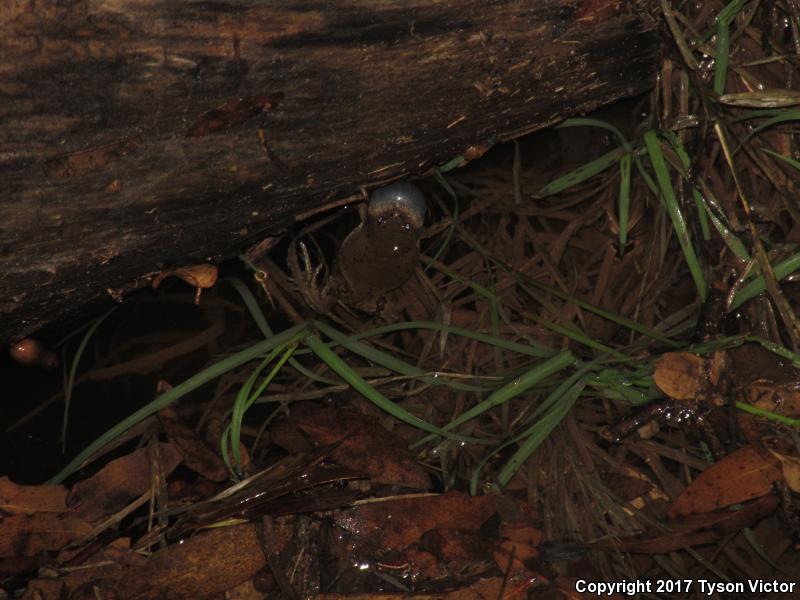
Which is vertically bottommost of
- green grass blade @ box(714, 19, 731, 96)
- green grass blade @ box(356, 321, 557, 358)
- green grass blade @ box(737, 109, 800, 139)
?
green grass blade @ box(356, 321, 557, 358)

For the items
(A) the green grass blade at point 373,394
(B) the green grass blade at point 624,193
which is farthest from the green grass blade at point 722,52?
(A) the green grass blade at point 373,394

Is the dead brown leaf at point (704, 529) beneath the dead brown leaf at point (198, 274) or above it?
beneath

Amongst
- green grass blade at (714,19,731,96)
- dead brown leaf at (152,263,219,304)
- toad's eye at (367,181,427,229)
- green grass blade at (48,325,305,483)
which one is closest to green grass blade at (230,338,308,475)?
green grass blade at (48,325,305,483)

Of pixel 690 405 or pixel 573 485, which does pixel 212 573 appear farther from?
pixel 690 405

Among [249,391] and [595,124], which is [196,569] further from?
[595,124]

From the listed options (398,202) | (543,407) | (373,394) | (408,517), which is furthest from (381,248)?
(408,517)

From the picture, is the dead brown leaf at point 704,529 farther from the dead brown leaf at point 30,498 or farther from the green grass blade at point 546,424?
the dead brown leaf at point 30,498

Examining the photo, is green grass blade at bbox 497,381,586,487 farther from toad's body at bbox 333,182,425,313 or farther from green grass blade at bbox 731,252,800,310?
toad's body at bbox 333,182,425,313
